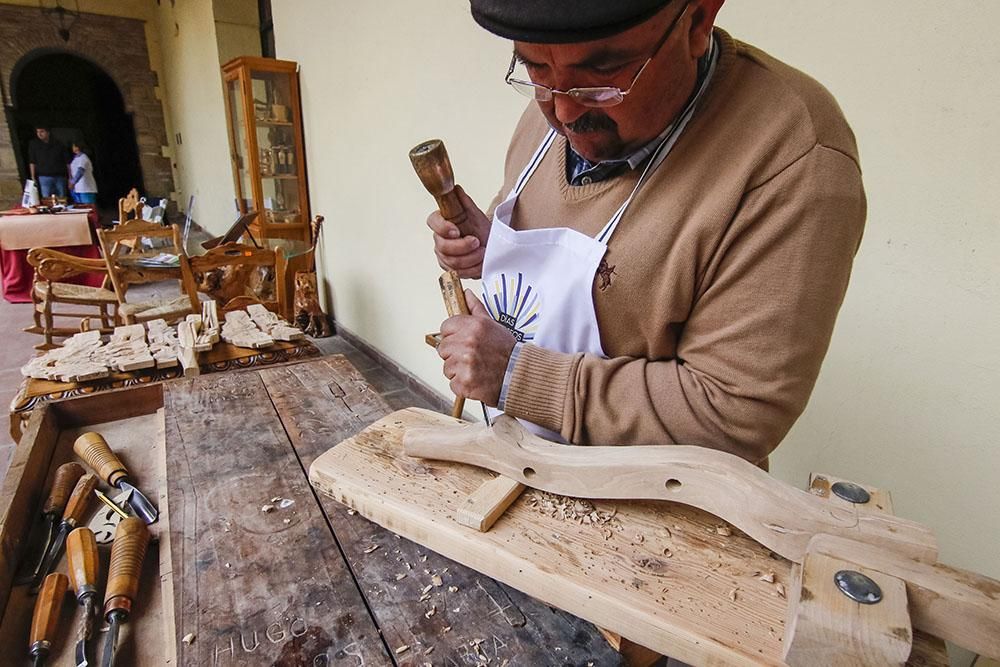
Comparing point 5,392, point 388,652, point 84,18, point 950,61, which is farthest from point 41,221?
point 84,18

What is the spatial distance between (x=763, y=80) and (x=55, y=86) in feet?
58.4

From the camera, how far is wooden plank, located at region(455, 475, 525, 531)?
2.72 ft

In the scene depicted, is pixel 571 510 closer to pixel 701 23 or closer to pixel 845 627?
pixel 845 627

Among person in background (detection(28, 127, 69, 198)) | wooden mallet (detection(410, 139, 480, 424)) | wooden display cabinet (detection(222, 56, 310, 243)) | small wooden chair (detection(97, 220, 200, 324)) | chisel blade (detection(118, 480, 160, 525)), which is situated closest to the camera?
wooden mallet (detection(410, 139, 480, 424))

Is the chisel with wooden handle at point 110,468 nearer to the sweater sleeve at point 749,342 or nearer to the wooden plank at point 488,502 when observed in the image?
the wooden plank at point 488,502

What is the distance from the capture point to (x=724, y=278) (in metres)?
0.75

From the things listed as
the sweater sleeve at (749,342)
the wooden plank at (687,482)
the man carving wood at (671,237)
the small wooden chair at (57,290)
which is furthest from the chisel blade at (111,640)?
the small wooden chair at (57,290)

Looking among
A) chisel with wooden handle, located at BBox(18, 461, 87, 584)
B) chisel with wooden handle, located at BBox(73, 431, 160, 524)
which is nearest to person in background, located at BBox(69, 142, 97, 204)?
chisel with wooden handle, located at BBox(73, 431, 160, 524)

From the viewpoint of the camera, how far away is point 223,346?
2463 millimetres

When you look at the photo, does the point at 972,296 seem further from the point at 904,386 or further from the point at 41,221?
the point at 41,221

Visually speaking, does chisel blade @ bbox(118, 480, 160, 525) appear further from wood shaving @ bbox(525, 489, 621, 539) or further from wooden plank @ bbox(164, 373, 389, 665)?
wood shaving @ bbox(525, 489, 621, 539)

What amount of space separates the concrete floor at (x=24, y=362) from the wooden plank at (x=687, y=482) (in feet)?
8.23

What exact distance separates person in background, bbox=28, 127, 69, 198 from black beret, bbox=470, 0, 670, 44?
1359cm

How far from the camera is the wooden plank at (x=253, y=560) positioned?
0.78 m
